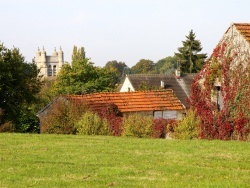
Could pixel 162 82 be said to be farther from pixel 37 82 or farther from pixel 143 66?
pixel 143 66

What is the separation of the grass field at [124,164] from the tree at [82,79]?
156 ft

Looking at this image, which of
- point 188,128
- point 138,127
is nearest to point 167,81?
point 138,127

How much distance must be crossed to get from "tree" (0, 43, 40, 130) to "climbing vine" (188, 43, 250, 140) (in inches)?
571

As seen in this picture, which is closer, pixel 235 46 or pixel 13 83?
pixel 235 46

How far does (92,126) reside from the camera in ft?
78.0

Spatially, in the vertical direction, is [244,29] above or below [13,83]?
above

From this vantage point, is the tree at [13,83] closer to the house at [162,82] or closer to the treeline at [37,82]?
the treeline at [37,82]

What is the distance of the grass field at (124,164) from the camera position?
9727 mm

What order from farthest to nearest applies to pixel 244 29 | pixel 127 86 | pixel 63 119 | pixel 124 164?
pixel 127 86 < pixel 63 119 < pixel 244 29 < pixel 124 164

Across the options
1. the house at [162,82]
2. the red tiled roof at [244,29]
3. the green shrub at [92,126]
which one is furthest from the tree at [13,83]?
the house at [162,82]

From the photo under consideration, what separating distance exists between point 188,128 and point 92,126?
176 inches

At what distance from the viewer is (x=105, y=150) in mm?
14609

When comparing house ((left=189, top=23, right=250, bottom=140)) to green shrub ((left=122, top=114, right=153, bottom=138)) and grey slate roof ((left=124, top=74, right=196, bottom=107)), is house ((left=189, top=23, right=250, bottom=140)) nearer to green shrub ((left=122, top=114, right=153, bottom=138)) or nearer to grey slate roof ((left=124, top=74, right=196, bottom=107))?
green shrub ((left=122, top=114, right=153, bottom=138))

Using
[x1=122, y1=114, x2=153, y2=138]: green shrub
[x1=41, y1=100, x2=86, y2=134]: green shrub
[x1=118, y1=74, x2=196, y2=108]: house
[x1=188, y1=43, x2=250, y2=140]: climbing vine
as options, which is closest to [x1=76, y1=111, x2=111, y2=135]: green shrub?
[x1=122, y1=114, x2=153, y2=138]: green shrub
